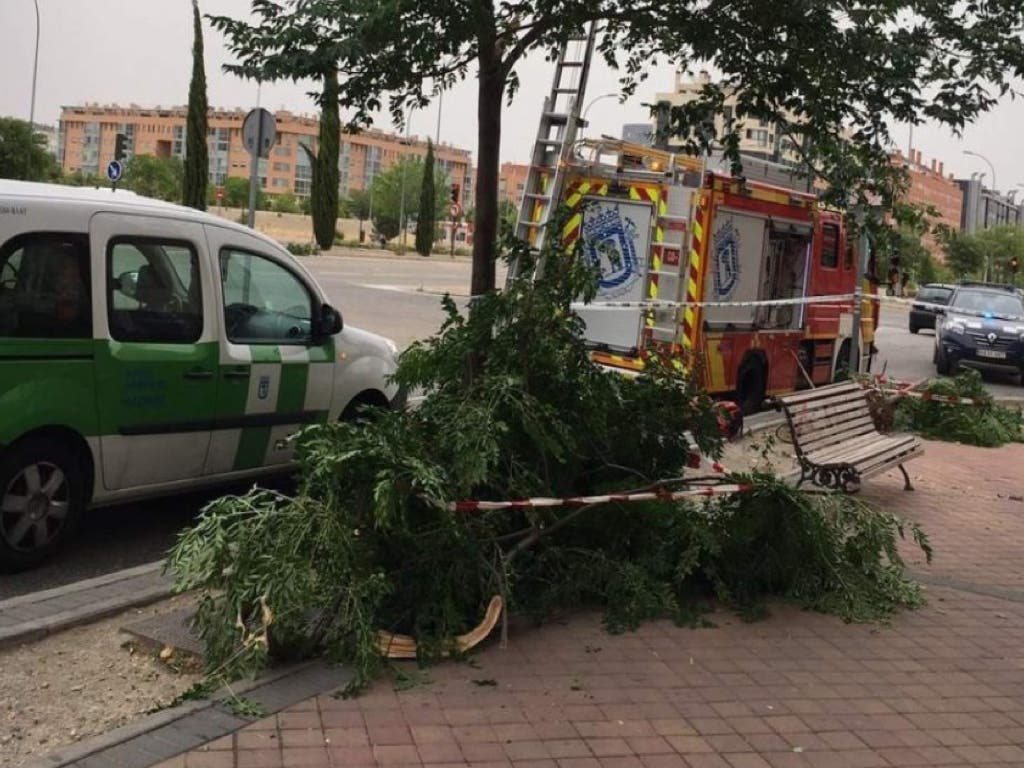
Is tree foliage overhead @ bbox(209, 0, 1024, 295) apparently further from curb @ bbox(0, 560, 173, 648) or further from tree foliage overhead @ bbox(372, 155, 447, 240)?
tree foliage overhead @ bbox(372, 155, 447, 240)

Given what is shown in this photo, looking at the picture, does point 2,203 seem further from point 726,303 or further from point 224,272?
point 726,303

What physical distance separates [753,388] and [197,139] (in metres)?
42.9

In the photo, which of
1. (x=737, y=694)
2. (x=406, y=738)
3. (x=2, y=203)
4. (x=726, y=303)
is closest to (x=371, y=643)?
(x=406, y=738)

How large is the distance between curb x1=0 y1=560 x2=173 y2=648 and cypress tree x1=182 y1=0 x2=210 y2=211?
1735 inches

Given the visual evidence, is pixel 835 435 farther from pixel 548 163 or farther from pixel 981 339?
pixel 981 339

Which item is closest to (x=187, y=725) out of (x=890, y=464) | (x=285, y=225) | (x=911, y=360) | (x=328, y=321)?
(x=328, y=321)

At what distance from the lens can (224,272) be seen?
6676mm

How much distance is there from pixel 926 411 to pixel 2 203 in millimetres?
10598

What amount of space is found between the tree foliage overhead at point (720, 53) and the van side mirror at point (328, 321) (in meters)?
1.12

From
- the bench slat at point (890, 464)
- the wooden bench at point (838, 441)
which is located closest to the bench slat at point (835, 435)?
the wooden bench at point (838, 441)

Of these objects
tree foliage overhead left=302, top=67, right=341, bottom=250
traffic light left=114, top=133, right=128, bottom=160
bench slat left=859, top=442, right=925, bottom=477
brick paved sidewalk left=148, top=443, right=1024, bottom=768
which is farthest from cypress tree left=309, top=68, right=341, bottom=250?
brick paved sidewalk left=148, top=443, right=1024, bottom=768

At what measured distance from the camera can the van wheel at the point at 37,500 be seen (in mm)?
5500

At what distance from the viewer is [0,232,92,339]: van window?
215 inches

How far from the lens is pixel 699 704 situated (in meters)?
4.29
